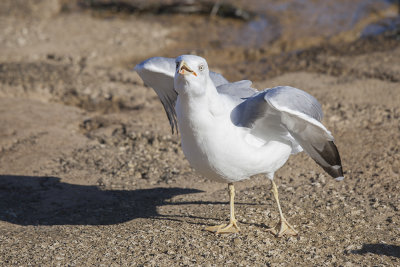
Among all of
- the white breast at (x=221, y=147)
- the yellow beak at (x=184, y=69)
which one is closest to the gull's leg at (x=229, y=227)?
the white breast at (x=221, y=147)

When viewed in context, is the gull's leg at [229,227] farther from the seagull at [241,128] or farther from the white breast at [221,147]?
the white breast at [221,147]

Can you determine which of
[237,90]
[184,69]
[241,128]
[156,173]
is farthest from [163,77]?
[156,173]

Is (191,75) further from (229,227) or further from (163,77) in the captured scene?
(229,227)

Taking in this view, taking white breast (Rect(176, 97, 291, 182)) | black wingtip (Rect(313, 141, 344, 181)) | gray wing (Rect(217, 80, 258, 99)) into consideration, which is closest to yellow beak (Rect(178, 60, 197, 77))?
white breast (Rect(176, 97, 291, 182))

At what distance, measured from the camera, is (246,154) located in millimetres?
4590

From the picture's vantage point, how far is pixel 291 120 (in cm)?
446

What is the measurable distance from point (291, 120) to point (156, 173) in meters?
2.72

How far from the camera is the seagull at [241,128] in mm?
4191

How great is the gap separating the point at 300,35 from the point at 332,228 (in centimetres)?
800

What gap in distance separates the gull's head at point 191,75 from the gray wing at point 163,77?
0.94m

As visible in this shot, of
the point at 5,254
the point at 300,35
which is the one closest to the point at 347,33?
the point at 300,35

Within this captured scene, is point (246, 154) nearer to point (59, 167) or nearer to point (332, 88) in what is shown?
point (59, 167)

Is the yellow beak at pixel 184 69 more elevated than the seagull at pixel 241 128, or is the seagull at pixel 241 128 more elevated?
the yellow beak at pixel 184 69

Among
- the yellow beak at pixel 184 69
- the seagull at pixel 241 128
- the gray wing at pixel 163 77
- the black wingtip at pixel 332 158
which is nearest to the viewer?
the yellow beak at pixel 184 69
